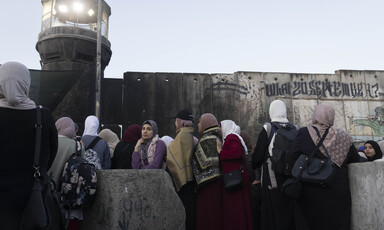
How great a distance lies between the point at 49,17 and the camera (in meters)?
11.4

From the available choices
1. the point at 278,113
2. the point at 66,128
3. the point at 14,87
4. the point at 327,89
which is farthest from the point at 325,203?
the point at 327,89

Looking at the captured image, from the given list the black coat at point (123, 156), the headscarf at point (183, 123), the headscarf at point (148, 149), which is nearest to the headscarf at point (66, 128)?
the headscarf at point (148, 149)

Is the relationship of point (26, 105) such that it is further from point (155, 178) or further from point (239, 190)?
point (239, 190)

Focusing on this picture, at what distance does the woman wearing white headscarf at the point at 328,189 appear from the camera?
10.6 feet

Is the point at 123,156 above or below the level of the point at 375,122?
Result: below

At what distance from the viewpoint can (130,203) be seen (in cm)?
319

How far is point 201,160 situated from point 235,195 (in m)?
0.59

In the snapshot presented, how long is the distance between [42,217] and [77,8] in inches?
420

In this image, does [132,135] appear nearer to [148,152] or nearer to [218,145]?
[148,152]

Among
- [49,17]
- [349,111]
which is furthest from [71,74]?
[349,111]

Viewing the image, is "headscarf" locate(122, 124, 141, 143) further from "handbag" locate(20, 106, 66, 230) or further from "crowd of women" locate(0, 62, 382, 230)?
"handbag" locate(20, 106, 66, 230)

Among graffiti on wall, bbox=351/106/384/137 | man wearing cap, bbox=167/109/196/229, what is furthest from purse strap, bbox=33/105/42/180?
graffiti on wall, bbox=351/106/384/137

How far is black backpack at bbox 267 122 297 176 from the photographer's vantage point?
3.72 metres

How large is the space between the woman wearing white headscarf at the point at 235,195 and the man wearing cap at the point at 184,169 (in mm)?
425
